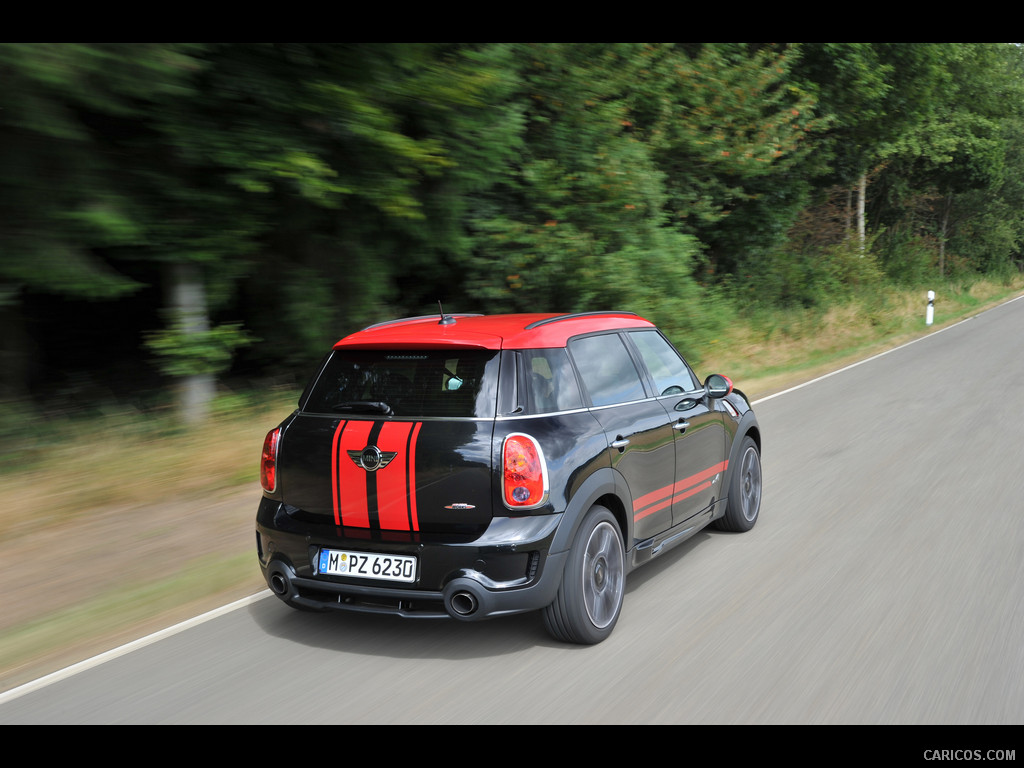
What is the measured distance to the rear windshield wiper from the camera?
4.34 metres

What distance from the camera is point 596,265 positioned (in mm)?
13023

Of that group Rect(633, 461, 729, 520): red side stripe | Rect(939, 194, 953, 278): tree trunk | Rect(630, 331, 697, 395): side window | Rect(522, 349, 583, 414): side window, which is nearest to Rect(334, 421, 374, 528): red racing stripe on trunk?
Rect(522, 349, 583, 414): side window

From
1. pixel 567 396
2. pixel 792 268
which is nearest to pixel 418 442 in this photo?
pixel 567 396

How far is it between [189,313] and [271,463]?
487 centimetres

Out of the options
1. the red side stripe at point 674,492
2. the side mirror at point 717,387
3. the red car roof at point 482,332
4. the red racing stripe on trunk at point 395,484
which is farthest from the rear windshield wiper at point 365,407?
the side mirror at point 717,387

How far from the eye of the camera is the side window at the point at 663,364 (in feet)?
17.9

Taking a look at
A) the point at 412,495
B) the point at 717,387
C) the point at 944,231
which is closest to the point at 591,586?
the point at 412,495

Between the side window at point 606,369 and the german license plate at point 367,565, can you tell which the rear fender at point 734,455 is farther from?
the german license plate at point 367,565

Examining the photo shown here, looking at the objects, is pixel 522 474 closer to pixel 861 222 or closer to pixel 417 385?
pixel 417 385

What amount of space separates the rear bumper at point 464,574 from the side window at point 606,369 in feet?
2.94

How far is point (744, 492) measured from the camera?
6391mm

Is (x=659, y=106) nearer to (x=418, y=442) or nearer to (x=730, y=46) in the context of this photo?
(x=730, y=46)

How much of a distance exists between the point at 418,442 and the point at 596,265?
30.2 ft
